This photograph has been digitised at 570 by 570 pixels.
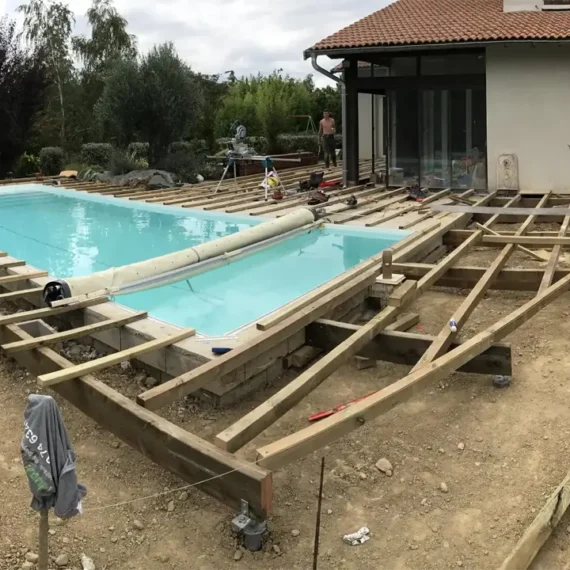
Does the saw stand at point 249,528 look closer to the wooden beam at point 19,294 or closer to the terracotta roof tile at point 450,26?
the wooden beam at point 19,294

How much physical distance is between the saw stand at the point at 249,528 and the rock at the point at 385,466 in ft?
2.63

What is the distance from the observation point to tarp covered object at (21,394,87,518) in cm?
237

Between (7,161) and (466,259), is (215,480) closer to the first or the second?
(466,259)

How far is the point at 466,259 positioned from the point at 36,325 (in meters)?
4.88

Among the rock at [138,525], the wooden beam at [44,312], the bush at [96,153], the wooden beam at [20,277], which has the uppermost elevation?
the bush at [96,153]

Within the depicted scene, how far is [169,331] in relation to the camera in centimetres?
475

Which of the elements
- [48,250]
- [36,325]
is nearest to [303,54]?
[48,250]

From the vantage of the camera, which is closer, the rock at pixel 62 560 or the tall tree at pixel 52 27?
the rock at pixel 62 560

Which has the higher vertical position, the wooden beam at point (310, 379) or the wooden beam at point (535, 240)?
the wooden beam at point (535, 240)

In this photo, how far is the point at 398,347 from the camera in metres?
4.56

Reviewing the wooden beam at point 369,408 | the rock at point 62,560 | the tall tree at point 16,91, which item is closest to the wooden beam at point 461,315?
the wooden beam at point 369,408

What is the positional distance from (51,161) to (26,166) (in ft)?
5.61

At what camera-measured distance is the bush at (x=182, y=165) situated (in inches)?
629

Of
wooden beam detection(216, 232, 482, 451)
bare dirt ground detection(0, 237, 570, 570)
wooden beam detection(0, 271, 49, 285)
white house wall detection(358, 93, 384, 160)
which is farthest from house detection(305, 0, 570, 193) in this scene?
bare dirt ground detection(0, 237, 570, 570)
